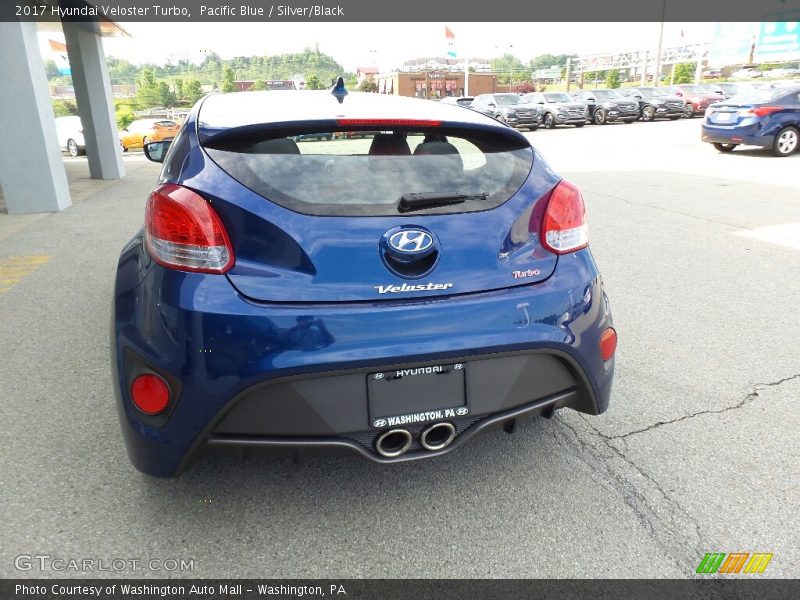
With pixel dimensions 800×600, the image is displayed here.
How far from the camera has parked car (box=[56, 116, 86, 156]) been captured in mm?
21217

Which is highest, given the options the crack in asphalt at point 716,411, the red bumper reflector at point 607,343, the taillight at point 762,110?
the red bumper reflector at point 607,343

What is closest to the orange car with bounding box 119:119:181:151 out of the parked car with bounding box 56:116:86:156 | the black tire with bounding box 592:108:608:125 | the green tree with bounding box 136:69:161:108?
the parked car with bounding box 56:116:86:156

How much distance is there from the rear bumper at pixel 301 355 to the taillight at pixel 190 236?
41 mm

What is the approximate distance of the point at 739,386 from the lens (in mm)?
3219

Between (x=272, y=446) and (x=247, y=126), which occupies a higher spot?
(x=247, y=126)

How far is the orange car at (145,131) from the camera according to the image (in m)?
22.6

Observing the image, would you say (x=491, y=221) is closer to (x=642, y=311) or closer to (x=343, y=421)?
(x=343, y=421)

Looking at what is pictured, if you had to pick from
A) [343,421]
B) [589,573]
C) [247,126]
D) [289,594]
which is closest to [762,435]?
[589,573]

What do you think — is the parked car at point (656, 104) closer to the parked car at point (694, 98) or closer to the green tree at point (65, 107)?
the parked car at point (694, 98)

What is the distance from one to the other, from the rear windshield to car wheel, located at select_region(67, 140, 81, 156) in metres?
23.1

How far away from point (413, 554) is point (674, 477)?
1180 millimetres

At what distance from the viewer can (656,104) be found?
94.7ft

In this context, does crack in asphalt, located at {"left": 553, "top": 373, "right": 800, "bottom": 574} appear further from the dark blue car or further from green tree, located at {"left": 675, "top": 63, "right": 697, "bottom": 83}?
green tree, located at {"left": 675, "top": 63, "right": 697, "bottom": 83}

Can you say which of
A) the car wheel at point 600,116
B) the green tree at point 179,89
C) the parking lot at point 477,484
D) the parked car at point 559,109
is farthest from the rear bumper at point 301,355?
the green tree at point 179,89
